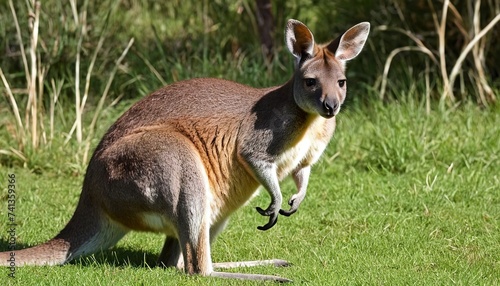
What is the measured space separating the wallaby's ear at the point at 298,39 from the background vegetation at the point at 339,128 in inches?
50.5

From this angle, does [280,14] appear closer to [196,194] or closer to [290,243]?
[290,243]

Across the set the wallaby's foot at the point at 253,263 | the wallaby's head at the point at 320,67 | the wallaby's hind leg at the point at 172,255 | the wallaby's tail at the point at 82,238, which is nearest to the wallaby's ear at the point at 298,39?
the wallaby's head at the point at 320,67

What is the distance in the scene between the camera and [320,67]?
5.61m

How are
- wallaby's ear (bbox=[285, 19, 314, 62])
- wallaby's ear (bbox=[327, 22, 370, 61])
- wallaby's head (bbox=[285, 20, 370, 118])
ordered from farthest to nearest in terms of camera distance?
wallaby's ear (bbox=[327, 22, 370, 61]) < wallaby's ear (bbox=[285, 19, 314, 62]) < wallaby's head (bbox=[285, 20, 370, 118])

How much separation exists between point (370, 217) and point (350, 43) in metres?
1.50

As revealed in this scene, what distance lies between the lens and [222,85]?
604cm

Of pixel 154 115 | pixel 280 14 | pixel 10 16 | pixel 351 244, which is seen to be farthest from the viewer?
pixel 280 14

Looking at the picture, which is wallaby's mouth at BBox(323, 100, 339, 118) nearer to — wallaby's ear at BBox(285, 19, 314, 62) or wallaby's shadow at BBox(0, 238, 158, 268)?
wallaby's ear at BBox(285, 19, 314, 62)

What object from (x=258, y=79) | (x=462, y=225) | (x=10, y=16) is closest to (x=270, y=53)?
(x=258, y=79)

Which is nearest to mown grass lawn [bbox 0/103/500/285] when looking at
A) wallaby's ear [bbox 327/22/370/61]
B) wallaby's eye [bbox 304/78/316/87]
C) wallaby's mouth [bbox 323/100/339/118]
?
wallaby's mouth [bbox 323/100/339/118]

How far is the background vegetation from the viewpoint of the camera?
6.07 m

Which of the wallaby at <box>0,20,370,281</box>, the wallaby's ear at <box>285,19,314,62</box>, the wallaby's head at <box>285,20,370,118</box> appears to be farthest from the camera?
the wallaby's ear at <box>285,19,314,62</box>

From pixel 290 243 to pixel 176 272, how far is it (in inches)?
42.1

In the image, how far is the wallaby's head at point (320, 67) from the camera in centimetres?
549
